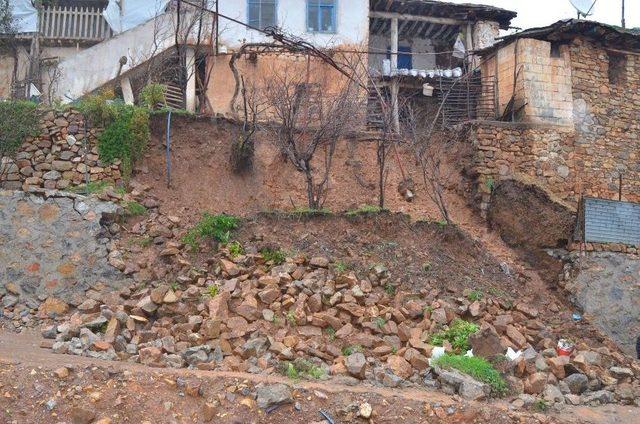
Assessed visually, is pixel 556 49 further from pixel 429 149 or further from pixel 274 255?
pixel 274 255

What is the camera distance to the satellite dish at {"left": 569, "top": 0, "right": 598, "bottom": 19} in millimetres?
16453

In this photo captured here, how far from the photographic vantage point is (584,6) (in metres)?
16.5

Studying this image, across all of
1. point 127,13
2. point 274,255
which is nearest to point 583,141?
point 274,255

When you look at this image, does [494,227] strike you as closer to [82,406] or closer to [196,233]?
[196,233]

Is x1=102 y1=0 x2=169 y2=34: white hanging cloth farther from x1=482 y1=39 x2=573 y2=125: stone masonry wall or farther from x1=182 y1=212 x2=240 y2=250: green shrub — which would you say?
x1=482 y1=39 x2=573 y2=125: stone masonry wall

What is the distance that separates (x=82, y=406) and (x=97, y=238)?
15.3 ft

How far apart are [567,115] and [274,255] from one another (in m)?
8.28

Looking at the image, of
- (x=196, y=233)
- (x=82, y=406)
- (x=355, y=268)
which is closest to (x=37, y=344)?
(x=82, y=406)

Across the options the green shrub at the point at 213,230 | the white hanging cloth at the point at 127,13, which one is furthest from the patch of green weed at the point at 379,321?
the white hanging cloth at the point at 127,13

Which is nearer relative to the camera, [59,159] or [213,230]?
[213,230]

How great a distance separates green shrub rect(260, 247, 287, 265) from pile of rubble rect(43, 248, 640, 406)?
96 mm

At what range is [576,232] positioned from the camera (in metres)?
13.3

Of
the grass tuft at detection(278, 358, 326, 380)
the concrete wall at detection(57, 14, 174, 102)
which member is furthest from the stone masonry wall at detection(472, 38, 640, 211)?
the concrete wall at detection(57, 14, 174, 102)

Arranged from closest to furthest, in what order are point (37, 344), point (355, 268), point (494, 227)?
1. point (37, 344)
2. point (355, 268)
3. point (494, 227)
